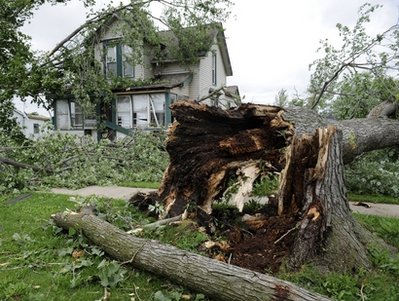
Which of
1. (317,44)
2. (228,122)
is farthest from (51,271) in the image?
(317,44)

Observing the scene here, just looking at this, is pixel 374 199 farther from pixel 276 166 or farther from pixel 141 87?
pixel 141 87

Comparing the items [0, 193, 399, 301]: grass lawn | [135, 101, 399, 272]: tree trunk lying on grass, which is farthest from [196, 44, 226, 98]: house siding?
[0, 193, 399, 301]: grass lawn

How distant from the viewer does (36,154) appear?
26.9 feet

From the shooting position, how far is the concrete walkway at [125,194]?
4.95m

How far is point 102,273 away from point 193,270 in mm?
808

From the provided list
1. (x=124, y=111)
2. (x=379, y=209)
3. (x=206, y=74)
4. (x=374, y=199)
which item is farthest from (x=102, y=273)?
(x=206, y=74)

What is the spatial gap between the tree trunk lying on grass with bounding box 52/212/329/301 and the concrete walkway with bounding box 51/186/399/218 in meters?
2.72

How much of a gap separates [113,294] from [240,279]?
103 cm

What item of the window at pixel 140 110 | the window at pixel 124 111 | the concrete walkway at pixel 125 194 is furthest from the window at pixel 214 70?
the concrete walkway at pixel 125 194

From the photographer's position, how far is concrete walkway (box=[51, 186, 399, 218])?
16.3 ft

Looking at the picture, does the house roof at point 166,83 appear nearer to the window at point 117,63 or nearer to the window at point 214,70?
the window at point 117,63

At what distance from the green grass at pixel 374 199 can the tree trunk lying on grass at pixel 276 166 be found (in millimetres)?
1132

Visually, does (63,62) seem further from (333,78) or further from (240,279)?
(240,279)

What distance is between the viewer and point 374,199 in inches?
229
